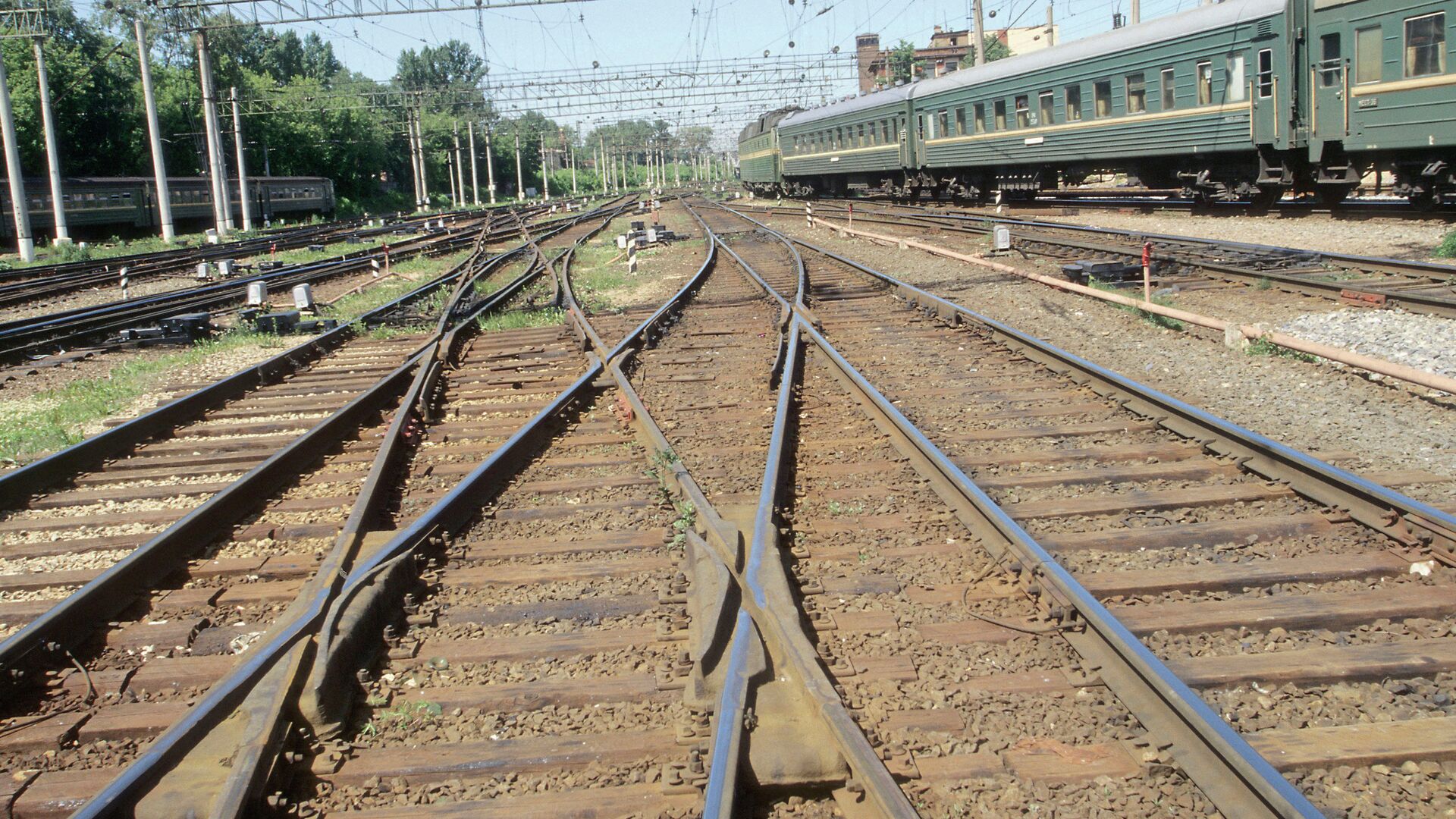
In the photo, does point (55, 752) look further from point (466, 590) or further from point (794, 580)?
point (794, 580)

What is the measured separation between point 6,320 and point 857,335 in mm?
13034

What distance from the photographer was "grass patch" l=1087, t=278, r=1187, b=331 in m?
9.91

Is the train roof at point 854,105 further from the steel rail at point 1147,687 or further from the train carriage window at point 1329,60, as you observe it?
the steel rail at point 1147,687

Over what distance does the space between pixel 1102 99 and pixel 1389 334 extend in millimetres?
13650

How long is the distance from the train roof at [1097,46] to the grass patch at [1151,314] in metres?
7.02

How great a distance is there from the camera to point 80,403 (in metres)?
9.10

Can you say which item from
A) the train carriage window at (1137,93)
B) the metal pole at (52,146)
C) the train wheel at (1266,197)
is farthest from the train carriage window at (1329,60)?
the metal pole at (52,146)

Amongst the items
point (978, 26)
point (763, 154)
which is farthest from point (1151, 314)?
point (763, 154)

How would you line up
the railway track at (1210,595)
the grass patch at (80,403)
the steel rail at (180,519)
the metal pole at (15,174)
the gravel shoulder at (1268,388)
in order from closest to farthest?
the railway track at (1210,595), the steel rail at (180,519), the gravel shoulder at (1268,388), the grass patch at (80,403), the metal pole at (15,174)

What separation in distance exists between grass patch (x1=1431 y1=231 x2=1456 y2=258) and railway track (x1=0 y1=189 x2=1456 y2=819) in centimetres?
765

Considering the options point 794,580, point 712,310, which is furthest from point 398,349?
point 794,580

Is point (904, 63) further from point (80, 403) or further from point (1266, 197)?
point (80, 403)

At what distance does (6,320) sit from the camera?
15648 mm

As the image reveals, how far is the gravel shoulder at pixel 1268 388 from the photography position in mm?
5859
